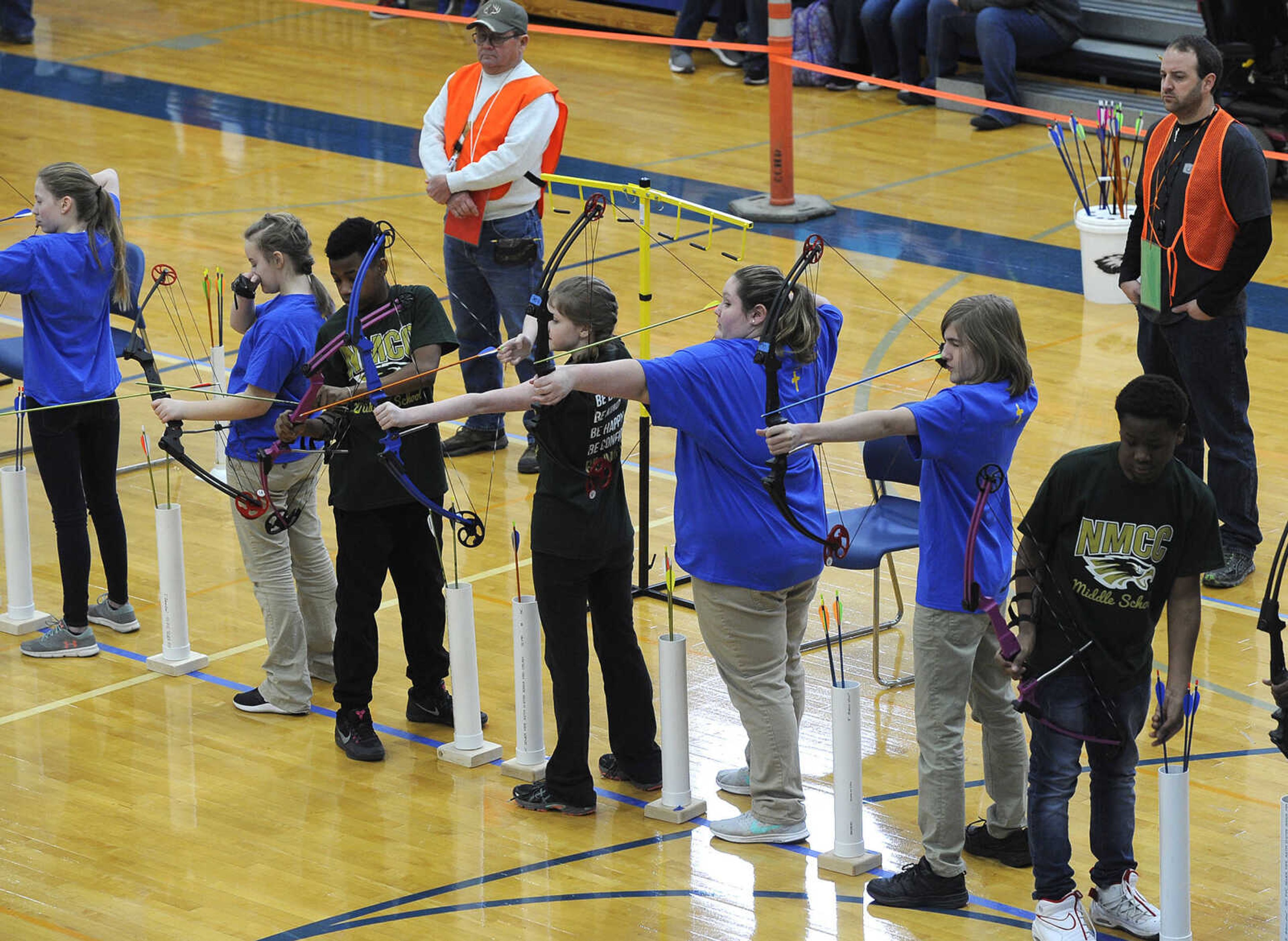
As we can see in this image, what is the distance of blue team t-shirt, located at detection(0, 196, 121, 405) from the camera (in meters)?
5.55

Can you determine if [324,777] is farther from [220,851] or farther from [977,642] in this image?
[977,642]

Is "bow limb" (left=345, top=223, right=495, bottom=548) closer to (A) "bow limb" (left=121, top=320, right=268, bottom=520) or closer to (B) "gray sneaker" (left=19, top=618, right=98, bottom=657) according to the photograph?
(A) "bow limb" (left=121, top=320, right=268, bottom=520)

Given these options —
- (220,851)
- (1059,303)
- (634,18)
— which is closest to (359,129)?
(634,18)

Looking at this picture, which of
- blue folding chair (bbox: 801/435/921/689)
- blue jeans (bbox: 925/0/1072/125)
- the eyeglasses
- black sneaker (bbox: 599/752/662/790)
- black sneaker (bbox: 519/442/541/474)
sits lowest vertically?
black sneaker (bbox: 599/752/662/790)

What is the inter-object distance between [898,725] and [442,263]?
4.99 metres

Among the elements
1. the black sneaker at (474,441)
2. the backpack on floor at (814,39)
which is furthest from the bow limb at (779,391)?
the backpack on floor at (814,39)

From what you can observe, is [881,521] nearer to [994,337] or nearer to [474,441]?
[994,337]

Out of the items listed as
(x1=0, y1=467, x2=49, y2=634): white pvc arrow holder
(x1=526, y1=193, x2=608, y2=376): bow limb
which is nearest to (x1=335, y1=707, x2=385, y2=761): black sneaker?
(x1=526, y1=193, x2=608, y2=376): bow limb

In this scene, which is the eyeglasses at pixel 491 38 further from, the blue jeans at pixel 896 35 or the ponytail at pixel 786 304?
the blue jeans at pixel 896 35

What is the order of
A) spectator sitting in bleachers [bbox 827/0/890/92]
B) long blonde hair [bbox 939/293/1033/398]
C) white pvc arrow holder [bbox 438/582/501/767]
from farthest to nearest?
spectator sitting in bleachers [bbox 827/0/890/92] → white pvc arrow holder [bbox 438/582/501/767] → long blonde hair [bbox 939/293/1033/398]

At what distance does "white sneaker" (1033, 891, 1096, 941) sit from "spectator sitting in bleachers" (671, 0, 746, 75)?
428 inches

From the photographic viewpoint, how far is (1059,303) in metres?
9.19

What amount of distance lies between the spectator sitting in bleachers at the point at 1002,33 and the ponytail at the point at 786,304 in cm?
842

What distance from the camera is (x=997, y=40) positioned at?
40.1ft
